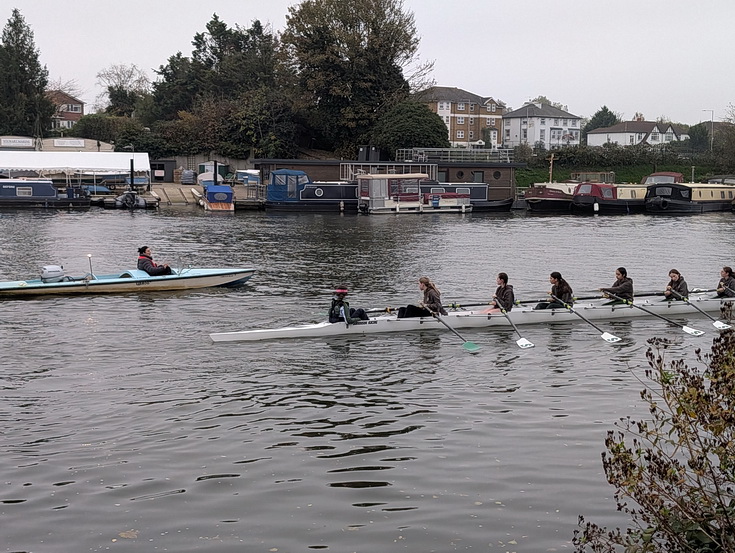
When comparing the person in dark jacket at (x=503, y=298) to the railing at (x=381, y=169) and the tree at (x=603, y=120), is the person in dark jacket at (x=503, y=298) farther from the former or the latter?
the tree at (x=603, y=120)

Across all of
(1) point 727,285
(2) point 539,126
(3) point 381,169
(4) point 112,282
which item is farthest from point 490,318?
(2) point 539,126

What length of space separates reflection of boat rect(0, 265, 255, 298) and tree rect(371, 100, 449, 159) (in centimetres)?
4626

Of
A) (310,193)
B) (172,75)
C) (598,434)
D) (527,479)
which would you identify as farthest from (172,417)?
(172,75)

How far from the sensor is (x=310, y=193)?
65688mm

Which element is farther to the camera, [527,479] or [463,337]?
[463,337]

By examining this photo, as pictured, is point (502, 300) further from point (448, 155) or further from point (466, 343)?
point (448, 155)

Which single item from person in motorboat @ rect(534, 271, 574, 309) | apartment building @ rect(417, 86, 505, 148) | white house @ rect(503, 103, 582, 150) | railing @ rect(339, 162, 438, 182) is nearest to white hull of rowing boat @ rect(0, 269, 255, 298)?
person in motorboat @ rect(534, 271, 574, 309)

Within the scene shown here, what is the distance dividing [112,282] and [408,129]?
49073mm

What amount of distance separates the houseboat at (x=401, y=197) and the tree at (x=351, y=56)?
1356 centimetres

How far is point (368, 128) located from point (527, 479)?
68.5 m

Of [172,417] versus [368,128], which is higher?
[368,128]

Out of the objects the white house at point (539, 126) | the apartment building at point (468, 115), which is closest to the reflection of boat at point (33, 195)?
the apartment building at point (468, 115)

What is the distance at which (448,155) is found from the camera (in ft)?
246

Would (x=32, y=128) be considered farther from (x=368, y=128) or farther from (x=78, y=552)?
(x=78, y=552)
